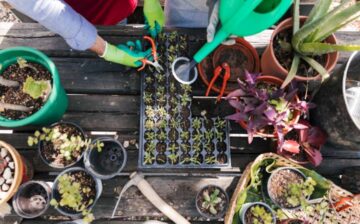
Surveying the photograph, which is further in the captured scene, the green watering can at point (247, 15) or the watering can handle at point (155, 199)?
the watering can handle at point (155, 199)

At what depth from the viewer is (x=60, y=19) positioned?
113 centimetres

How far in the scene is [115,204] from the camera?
1380mm

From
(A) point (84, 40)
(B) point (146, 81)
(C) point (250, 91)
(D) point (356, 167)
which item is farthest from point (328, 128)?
(A) point (84, 40)

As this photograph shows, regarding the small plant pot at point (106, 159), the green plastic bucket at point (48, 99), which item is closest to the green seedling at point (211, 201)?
the small plant pot at point (106, 159)

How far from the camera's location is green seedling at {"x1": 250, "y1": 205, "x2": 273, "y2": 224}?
1.29 meters

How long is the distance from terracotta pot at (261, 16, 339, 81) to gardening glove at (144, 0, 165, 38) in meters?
0.48

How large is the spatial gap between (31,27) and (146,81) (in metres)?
0.60

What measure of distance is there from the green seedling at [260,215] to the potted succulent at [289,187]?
2.5 inches

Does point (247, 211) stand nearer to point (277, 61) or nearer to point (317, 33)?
point (277, 61)

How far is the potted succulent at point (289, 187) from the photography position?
133cm

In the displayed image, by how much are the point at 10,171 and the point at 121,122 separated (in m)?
0.47

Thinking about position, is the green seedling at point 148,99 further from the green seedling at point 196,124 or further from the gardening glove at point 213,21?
the gardening glove at point 213,21

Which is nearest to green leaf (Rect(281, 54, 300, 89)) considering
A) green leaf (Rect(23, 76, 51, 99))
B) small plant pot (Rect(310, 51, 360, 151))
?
small plant pot (Rect(310, 51, 360, 151))

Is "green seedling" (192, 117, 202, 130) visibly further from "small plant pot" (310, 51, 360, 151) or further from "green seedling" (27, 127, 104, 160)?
"small plant pot" (310, 51, 360, 151)
